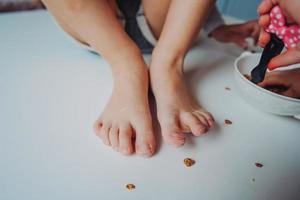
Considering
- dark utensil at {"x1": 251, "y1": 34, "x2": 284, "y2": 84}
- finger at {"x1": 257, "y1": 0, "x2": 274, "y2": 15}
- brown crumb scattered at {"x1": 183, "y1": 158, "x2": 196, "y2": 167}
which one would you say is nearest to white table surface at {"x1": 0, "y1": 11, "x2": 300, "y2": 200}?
brown crumb scattered at {"x1": 183, "y1": 158, "x2": 196, "y2": 167}

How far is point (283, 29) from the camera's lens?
1.51ft

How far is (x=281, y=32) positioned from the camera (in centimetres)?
46

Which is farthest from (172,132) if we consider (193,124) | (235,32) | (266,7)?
(235,32)

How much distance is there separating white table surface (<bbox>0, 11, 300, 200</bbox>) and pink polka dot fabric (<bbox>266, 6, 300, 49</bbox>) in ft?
0.74

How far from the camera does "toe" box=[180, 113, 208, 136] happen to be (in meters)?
0.54

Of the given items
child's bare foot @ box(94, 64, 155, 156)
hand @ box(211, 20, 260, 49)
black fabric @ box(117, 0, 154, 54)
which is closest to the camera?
child's bare foot @ box(94, 64, 155, 156)

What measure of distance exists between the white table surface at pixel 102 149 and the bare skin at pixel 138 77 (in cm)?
3

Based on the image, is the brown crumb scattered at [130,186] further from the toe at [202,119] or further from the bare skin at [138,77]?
the toe at [202,119]

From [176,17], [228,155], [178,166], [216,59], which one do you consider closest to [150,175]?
[178,166]

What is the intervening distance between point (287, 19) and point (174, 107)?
26 centimetres

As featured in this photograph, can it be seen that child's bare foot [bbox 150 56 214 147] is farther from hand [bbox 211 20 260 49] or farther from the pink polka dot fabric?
hand [bbox 211 20 260 49]

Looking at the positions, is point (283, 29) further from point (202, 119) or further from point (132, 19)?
point (132, 19)

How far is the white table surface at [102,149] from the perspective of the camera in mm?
461

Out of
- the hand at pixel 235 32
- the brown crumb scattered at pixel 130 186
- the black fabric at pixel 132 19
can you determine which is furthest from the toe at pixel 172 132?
the hand at pixel 235 32
